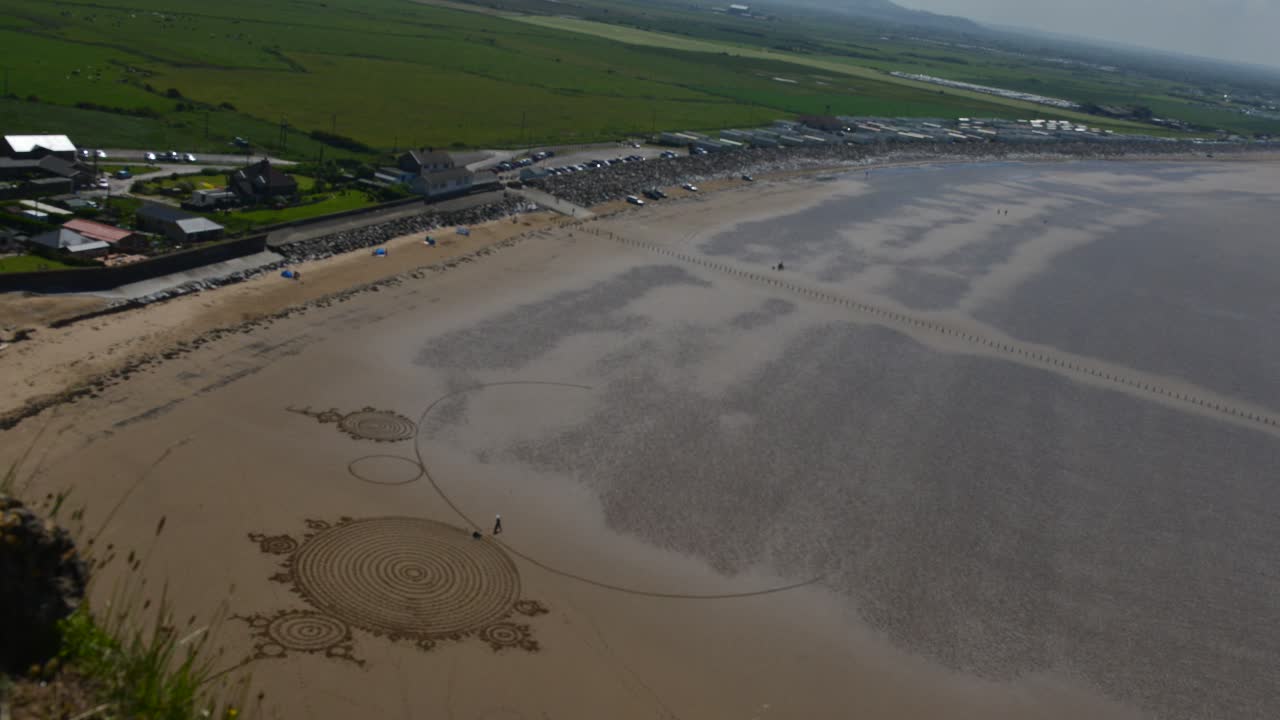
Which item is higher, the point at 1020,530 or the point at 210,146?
the point at 210,146

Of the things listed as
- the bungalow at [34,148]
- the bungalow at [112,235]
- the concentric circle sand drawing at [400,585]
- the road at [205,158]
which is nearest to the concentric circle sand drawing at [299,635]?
the concentric circle sand drawing at [400,585]

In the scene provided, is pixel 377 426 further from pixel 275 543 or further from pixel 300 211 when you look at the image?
pixel 300 211

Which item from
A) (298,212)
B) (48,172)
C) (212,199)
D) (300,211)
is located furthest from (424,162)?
(48,172)

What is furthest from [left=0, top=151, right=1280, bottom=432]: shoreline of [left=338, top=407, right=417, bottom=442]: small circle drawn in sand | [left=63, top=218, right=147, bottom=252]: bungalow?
[left=338, top=407, right=417, bottom=442]: small circle drawn in sand

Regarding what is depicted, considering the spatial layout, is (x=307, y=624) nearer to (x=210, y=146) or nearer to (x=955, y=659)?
(x=955, y=659)

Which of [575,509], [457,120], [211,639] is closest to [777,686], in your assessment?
[575,509]

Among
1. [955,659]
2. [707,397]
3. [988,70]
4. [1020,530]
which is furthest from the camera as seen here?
[988,70]

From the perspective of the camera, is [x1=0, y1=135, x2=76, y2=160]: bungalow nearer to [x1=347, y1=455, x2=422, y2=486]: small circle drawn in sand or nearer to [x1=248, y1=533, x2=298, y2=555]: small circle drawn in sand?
[x1=347, y1=455, x2=422, y2=486]: small circle drawn in sand
